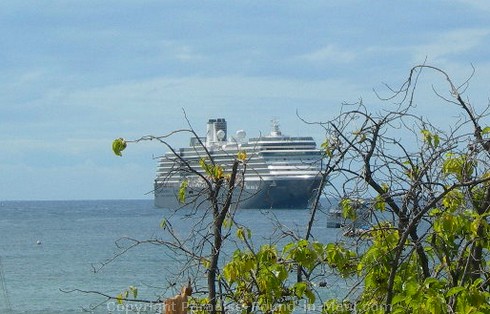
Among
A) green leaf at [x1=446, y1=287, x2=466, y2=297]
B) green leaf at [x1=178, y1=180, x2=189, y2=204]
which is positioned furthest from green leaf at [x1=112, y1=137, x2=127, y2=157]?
green leaf at [x1=446, y1=287, x2=466, y2=297]

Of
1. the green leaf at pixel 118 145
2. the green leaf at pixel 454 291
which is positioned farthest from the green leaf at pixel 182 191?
the green leaf at pixel 454 291

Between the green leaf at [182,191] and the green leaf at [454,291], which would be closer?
the green leaf at [454,291]

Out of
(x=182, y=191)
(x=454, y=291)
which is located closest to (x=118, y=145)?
(x=182, y=191)

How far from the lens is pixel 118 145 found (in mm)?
3100

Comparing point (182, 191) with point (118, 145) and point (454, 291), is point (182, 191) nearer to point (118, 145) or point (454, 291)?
point (118, 145)

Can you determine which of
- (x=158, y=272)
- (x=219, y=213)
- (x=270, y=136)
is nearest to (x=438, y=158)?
(x=219, y=213)

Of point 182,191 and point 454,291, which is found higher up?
point 182,191

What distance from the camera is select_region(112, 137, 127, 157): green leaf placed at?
3.09 meters

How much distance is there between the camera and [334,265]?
9.96 ft

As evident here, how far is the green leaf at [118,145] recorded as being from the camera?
309 cm

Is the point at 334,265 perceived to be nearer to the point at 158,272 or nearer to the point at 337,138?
the point at 337,138

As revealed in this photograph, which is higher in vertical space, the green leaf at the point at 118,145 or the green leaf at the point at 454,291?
the green leaf at the point at 118,145

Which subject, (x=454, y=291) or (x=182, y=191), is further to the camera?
(x=182, y=191)

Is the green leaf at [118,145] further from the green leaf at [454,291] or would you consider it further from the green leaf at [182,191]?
the green leaf at [454,291]
